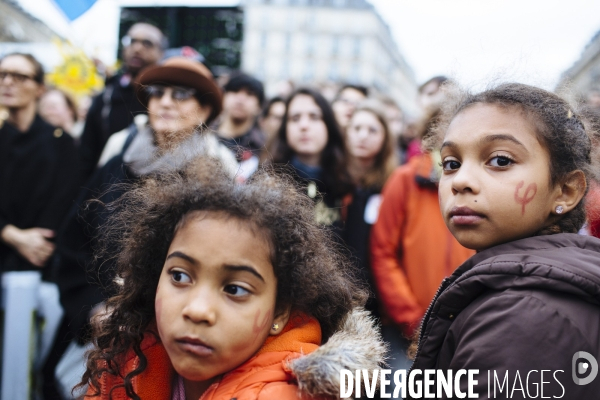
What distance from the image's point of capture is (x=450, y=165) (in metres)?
1.63

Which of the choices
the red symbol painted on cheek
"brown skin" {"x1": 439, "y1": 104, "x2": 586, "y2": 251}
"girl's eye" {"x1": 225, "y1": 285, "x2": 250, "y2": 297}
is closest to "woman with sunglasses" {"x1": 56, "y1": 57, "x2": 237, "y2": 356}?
"girl's eye" {"x1": 225, "y1": 285, "x2": 250, "y2": 297}

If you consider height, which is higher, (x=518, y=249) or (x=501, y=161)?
(x=501, y=161)

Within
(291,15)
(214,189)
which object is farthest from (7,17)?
(291,15)

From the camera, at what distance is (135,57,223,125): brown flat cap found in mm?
3320

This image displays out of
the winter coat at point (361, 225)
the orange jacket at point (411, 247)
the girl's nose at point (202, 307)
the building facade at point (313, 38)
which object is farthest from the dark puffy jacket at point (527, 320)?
the building facade at point (313, 38)

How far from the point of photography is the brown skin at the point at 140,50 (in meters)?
4.37

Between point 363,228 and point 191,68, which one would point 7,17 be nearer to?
point 191,68

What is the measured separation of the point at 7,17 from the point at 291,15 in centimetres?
7228

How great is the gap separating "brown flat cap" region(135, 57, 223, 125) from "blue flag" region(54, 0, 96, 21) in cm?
48

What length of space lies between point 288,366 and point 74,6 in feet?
8.75

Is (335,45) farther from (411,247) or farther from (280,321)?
(280,321)

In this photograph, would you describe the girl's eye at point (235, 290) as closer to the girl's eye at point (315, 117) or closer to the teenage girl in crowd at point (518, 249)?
the teenage girl in crowd at point (518, 249)

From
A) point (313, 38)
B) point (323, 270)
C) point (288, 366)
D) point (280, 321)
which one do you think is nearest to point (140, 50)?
point (323, 270)

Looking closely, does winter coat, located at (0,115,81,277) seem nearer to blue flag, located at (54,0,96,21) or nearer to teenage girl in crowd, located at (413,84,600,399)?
blue flag, located at (54,0,96,21)
